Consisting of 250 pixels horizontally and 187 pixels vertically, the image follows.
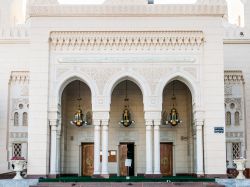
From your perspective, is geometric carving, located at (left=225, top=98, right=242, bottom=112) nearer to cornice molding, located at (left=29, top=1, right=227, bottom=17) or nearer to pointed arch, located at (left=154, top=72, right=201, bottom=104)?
pointed arch, located at (left=154, top=72, right=201, bottom=104)

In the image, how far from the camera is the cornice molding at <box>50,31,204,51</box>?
16.4 metres

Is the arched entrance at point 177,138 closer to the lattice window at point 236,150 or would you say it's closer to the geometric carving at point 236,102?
the geometric carving at point 236,102

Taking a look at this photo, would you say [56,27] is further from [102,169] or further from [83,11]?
[102,169]

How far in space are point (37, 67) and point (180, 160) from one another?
655 centimetres

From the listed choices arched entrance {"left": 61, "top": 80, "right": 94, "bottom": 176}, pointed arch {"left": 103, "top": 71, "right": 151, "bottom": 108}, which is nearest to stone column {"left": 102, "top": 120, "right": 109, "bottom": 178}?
pointed arch {"left": 103, "top": 71, "right": 151, "bottom": 108}

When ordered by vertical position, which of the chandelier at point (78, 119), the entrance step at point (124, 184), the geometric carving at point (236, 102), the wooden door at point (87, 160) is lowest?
the entrance step at point (124, 184)

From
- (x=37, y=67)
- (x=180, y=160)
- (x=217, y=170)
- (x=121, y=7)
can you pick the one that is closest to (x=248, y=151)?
(x=180, y=160)

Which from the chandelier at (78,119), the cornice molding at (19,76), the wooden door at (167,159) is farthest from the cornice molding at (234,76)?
the cornice molding at (19,76)

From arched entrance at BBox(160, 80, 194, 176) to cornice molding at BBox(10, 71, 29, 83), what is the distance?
5.85m

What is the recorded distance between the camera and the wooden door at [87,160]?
18.5m

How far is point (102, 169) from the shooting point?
16.0m

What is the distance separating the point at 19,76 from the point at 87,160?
4.63 metres

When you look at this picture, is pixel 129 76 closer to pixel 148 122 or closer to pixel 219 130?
pixel 148 122

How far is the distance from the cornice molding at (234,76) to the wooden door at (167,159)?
384cm
